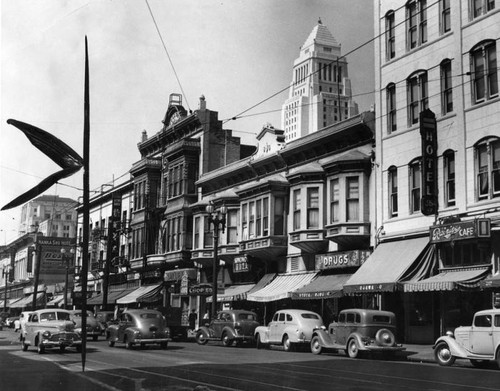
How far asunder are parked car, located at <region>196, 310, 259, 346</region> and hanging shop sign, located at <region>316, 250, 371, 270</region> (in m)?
4.48

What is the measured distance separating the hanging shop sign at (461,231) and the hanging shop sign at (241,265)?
52.0 feet

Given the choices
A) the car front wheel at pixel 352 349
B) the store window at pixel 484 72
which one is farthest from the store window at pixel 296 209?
the store window at pixel 484 72

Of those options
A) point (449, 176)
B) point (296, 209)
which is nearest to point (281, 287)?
point (296, 209)

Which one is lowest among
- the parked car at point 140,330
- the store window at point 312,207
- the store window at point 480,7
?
the parked car at point 140,330

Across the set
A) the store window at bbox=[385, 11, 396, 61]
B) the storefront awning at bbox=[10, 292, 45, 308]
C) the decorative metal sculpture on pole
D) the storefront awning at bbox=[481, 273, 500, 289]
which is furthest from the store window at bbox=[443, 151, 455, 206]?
the storefront awning at bbox=[10, 292, 45, 308]

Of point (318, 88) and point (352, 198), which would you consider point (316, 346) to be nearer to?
point (352, 198)

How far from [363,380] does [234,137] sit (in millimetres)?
38620

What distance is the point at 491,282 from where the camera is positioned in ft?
76.6

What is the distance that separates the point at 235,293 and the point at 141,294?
14.8 m

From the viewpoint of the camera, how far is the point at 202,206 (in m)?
46.6

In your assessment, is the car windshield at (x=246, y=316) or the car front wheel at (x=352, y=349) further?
the car windshield at (x=246, y=316)

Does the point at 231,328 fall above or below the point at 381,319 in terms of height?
below

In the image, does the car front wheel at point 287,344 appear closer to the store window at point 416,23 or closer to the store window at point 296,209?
the store window at point 296,209

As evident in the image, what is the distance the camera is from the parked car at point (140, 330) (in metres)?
28.3
